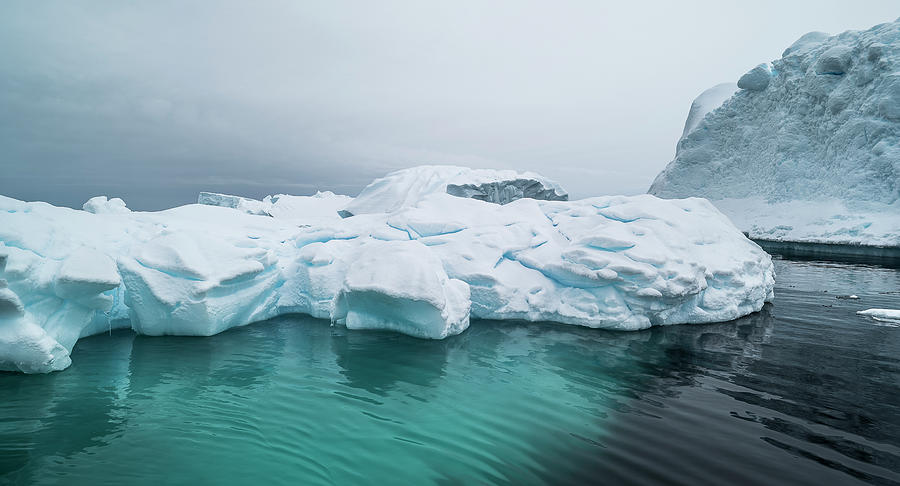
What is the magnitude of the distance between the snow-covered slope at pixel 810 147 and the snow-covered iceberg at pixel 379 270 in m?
25.6

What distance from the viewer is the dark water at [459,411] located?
390cm

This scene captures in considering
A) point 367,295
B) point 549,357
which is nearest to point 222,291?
point 367,295

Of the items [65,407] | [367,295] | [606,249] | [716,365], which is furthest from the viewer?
[606,249]

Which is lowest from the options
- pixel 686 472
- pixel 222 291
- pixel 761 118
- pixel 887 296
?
pixel 686 472

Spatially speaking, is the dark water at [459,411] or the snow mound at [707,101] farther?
the snow mound at [707,101]

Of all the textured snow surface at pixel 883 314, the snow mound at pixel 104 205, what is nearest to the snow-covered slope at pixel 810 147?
the textured snow surface at pixel 883 314

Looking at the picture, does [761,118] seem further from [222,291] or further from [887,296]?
[222,291]

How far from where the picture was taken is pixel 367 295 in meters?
8.07

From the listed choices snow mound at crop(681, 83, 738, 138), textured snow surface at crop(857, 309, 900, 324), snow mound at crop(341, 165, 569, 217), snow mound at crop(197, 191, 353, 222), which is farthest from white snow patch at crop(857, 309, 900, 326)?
snow mound at crop(681, 83, 738, 138)

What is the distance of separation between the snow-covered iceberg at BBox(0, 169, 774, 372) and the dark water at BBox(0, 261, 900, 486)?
0.62 m

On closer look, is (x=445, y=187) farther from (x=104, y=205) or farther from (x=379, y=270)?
(x=379, y=270)

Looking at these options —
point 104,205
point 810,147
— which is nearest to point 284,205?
point 104,205

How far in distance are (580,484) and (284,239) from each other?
9385 millimetres

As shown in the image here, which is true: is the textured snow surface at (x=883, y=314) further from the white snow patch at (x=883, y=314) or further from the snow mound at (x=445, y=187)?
the snow mound at (x=445, y=187)
